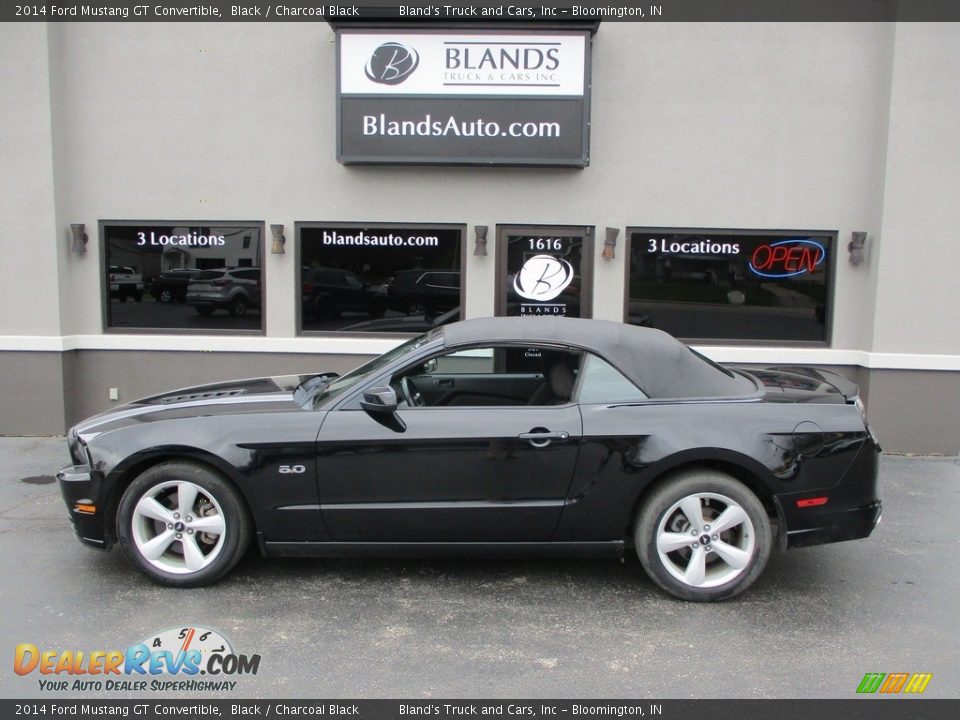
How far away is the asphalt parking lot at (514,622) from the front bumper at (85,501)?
11.6 inches

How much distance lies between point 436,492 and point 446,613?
2.12 feet

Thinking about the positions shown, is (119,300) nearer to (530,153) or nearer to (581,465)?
(530,153)

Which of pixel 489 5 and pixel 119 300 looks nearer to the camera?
pixel 489 5

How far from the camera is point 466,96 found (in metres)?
7.84

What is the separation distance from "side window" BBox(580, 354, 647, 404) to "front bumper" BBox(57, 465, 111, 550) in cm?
279

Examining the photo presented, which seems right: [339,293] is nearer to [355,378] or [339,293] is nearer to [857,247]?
[355,378]

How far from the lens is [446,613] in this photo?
4.25 meters

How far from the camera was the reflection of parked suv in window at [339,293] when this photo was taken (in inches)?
327

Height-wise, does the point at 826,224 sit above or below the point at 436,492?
above

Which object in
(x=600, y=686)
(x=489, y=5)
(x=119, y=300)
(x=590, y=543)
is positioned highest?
(x=489, y=5)

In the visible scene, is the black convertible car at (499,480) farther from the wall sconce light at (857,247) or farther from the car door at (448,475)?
the wall sconce light at (857,247)

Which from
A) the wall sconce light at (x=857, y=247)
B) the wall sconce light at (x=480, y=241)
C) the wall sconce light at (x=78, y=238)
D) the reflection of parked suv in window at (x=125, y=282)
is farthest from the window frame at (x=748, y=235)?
the wall sconce light at (x=78, y=238)

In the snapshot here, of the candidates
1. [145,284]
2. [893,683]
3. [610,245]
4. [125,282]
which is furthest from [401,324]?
[893,683]

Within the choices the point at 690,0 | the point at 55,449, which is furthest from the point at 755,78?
the point at 55,449
